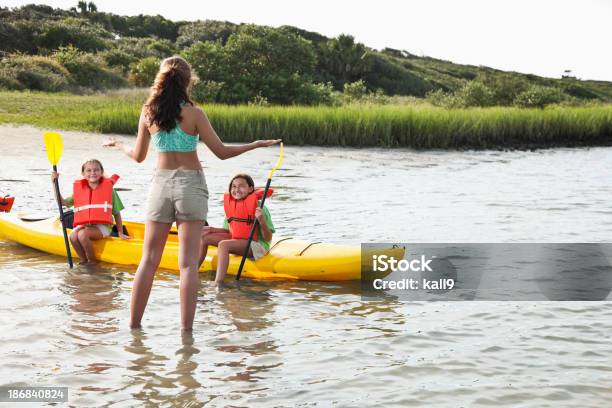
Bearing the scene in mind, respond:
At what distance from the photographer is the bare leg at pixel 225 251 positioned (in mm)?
5938

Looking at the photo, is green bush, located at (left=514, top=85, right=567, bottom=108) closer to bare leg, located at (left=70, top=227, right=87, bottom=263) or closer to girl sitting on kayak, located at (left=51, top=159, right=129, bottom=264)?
girl sitting on kayak, located at (left=51, top=159, right=129, bottom=264)

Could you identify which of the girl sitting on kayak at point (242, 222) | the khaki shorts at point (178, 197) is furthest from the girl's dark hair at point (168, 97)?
the girl sitting on kayak at point (242, 222)

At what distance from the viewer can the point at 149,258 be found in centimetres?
424

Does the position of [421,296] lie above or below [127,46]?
below

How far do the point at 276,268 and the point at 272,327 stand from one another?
1216 millimetres

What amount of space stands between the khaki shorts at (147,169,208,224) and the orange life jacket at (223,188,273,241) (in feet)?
6.15

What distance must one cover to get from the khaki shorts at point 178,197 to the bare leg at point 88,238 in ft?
8.32

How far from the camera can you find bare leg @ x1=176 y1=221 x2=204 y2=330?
163 inches

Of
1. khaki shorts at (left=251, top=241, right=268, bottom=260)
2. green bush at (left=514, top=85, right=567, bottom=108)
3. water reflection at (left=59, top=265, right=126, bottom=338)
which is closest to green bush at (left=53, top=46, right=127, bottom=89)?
green bush at (left=514, top=85, right=567, bottom=108)

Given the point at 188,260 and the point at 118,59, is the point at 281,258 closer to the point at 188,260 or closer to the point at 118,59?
the point at 188,260

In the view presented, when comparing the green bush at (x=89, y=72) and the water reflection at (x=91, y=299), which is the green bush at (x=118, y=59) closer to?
the green bush at (x=89, y=72)

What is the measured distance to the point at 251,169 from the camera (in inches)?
522

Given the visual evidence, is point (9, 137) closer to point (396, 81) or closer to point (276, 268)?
point (276, 268)

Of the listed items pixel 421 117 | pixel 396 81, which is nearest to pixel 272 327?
pixel 421 117
